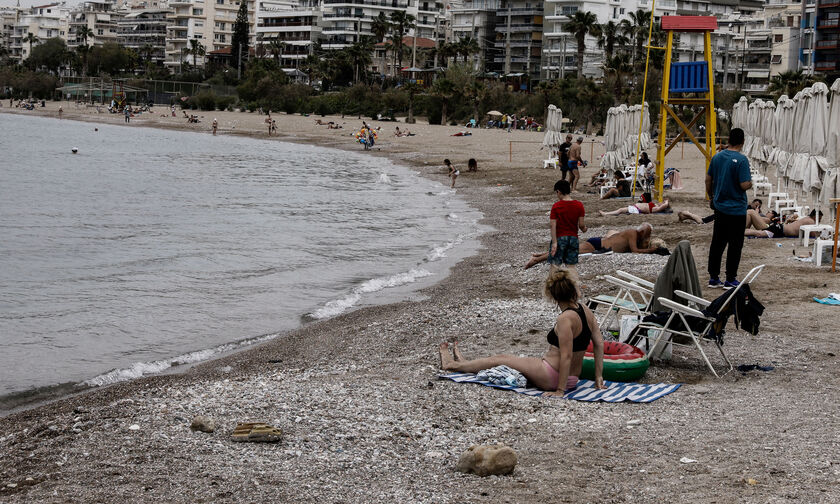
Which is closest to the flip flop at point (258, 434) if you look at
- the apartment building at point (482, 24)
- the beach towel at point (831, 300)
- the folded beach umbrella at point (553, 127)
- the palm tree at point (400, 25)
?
the beach towel at point (831, 300)

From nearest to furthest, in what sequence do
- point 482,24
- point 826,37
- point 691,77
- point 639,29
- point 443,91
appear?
point 691,77 → point 443,91 → point 639,29 → point 826,37 → point 482,24

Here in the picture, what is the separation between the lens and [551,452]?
20.3 feet

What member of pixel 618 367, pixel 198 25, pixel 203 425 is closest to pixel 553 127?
pixel 618 367

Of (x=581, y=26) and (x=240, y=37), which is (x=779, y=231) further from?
(x=240, y=37)

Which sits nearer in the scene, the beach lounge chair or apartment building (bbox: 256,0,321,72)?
the beach lounge chair

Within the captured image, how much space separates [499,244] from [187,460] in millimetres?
13619

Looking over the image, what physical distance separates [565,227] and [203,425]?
5.49 meters

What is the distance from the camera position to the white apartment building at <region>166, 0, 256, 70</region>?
169 metres

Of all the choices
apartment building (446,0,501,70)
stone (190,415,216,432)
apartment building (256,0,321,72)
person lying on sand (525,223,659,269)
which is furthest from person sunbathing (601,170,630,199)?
apartment building (256,0,321,72)

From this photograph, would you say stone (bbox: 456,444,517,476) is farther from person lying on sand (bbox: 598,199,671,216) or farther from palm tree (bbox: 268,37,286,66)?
palm tree (bbox: 268,37,286,66)

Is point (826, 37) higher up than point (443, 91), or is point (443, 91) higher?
point (826, 37)

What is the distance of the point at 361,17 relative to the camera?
136625mm

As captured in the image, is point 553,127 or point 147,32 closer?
point 553,127

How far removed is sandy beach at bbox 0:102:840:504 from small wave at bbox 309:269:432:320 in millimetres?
1878
